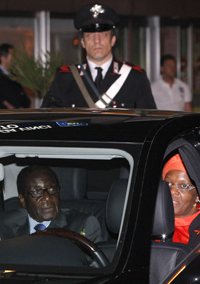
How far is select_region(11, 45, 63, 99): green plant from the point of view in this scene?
22.9 feet

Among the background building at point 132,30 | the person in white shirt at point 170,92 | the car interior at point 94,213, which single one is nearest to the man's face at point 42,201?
the car interior at point 94,213

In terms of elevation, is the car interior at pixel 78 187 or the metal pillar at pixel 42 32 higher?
the metal pillar at pixel 42 32

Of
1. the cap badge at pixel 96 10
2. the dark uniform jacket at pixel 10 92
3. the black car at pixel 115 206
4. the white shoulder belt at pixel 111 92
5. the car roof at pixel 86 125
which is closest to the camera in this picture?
the black car at pixel 115 206

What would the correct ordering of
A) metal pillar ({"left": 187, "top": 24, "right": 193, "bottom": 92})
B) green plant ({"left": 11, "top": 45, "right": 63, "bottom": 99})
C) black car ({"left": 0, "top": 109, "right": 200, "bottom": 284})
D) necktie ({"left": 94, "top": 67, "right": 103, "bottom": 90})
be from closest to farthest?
black car ({"left": 0, "top": 109, "right": 200, "bottom": 284}) → necktie ({"left": 94, "top": 67, "right": 103, "bottom": 90}) → green plant ({"left": 11, "top": 45, "right": 63, "bottom": 99}) → metal pillar ({"left": 187, "top": 24, "right": 193, "bottom": 92})

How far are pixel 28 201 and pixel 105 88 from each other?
208 cm

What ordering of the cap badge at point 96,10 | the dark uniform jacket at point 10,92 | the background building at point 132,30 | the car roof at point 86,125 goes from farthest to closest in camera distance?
the background building at point 132,30 < the dark uniform jacket at point 10,92 < the cap badge at point 96,10 < the car roof at point 86,125

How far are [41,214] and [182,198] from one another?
2.40 feet

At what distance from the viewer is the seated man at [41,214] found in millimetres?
2578

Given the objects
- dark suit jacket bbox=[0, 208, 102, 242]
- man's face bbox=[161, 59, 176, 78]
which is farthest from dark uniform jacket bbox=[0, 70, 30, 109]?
dark suit jacket bbox=[0, 208, 102, 242]

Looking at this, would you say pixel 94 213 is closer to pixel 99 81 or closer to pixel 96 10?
pixel 99 81

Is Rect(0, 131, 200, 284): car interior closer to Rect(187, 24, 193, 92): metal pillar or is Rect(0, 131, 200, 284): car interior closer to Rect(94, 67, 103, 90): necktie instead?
Rect(94, 67, 103, 90): necktie

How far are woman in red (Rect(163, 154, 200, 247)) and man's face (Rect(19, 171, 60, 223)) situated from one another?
2.01ft

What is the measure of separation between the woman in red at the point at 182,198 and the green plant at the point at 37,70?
436 centimetres

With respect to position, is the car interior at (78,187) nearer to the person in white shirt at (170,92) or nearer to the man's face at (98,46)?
the man's face at (98,46)
